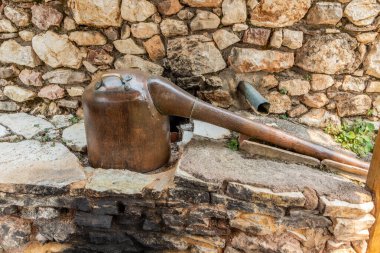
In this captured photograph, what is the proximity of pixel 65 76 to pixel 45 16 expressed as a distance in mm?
496

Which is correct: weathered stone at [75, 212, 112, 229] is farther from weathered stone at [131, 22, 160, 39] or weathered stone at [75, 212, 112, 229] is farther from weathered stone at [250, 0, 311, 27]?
weathered stone at [250, 0, 311, 27]

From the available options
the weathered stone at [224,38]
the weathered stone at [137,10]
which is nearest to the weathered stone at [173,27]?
the weathered stone at [137,10]

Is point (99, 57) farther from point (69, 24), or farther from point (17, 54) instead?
point (17, 54)

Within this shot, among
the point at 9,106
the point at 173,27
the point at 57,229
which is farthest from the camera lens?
the point at 9,106

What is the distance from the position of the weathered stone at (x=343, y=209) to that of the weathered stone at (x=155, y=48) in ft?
5.30

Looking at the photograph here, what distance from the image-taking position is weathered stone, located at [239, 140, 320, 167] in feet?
6.41

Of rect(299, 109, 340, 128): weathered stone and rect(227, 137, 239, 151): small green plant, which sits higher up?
rect(299, 109, 340, 128): weathered stone

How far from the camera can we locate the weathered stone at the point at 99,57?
2.43 m

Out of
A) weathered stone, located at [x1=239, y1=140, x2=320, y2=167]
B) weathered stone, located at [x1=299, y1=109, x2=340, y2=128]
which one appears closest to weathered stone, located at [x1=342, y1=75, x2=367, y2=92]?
weathered stone, located at [x1=299, y1=109, x2=340, y2=128]

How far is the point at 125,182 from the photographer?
5.98 ft

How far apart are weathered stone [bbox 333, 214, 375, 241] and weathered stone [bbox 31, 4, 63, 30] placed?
2.46 metres

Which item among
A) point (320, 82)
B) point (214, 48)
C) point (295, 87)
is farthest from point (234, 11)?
point (320, 82)

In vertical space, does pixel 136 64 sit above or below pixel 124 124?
above

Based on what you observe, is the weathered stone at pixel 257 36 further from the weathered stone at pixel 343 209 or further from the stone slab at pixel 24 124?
the stone slab at pixel 24 124
